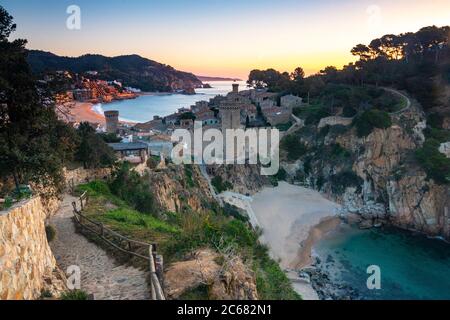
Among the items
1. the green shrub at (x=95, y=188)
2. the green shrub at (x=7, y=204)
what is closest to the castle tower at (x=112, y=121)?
the green shrub at (x=95, y=188)

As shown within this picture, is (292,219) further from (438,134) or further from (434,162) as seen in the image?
(438,134)

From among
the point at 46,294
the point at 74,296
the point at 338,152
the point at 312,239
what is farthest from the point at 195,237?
the point at 338,152

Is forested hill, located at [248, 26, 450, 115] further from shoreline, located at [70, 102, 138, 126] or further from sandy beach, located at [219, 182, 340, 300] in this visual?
shoreline, located at [70, 102, 138, 126]

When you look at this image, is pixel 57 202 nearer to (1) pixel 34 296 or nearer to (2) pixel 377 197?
(1) pixel 34 296

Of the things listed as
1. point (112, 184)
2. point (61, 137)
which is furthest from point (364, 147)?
point (61, 137)

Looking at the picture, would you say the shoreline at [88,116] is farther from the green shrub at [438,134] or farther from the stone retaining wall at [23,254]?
the stone retaining wall at [23,254]

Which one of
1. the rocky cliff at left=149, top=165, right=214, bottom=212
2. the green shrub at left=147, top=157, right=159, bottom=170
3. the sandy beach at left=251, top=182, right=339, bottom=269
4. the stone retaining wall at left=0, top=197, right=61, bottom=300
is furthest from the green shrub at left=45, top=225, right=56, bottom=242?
the sandy beach at left=251, top=182, right=339, bottom=269
